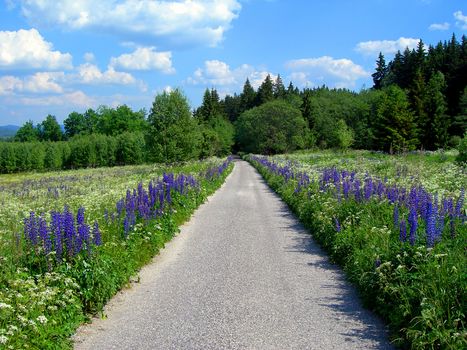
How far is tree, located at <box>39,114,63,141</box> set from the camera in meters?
149

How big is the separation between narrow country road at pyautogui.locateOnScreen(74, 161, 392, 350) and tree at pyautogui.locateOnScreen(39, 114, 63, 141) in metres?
151

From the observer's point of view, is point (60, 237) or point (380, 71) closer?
point (60, 237)

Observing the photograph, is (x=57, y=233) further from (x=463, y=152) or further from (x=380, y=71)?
(x=380, y=71)

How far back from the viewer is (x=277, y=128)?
95.9 meters

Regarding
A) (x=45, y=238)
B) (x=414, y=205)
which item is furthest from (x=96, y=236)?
(x=414, y=205)

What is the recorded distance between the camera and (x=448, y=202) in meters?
8.78

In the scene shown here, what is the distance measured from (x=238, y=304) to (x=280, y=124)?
295ft

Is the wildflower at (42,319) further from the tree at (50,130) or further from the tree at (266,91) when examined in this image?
the tree at (50,130)

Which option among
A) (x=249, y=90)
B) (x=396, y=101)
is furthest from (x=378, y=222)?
(x=249, y=90)

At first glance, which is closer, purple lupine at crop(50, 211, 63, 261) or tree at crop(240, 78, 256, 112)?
purple lupine at crop(50, 211, 63, 261)

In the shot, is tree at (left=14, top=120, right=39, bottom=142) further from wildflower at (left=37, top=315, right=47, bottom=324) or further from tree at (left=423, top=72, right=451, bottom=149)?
wildflower at (left=37, top=315, right=47, bottom=324)

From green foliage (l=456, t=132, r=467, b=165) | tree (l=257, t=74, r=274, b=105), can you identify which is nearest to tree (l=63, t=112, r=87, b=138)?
tree (l=257, t=74, r=274, b=105)

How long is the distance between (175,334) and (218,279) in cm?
253

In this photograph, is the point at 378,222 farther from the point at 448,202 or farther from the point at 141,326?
the point at 141,326
